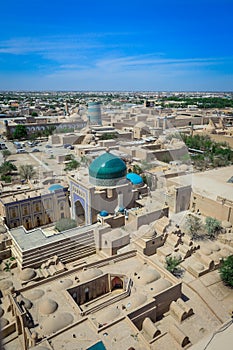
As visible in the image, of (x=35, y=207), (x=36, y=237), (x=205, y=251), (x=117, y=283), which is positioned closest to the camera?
(x=117, y=283)

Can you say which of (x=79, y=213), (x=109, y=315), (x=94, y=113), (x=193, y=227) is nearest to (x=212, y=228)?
(x=193, y=227)

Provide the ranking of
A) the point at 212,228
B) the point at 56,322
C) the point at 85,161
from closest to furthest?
the point at 56,322
the point at 212,228
the point at 85,161

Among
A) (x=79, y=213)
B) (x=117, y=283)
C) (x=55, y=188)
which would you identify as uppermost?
(x=55, y=188)

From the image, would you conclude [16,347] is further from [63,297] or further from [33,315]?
[63,297]

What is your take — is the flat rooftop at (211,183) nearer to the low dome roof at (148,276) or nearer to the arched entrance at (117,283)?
the low dome roof at (148,276)

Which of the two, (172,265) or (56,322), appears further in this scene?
(172,265)

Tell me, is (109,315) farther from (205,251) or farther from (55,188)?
(55,188)

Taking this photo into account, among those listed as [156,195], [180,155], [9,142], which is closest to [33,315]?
[156,195]
